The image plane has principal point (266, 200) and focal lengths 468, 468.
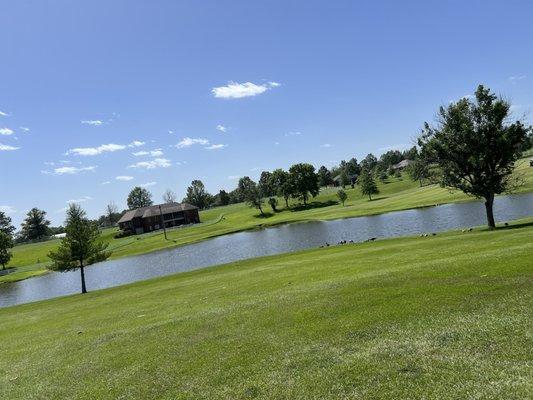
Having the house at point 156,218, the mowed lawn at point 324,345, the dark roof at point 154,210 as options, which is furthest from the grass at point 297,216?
the mowed lawn at point 324,345

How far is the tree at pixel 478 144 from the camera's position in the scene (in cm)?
3184

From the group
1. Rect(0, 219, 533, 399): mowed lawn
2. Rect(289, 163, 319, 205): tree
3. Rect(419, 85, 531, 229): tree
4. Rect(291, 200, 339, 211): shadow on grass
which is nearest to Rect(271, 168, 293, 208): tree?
Rect(289, 163, 319, 205): tree

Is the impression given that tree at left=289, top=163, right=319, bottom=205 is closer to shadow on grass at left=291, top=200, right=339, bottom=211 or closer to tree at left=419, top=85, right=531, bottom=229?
shadow on grass at left=291, top=200, right=339, bottom=211

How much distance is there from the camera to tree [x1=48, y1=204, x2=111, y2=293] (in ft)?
154

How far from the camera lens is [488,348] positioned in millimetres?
7926

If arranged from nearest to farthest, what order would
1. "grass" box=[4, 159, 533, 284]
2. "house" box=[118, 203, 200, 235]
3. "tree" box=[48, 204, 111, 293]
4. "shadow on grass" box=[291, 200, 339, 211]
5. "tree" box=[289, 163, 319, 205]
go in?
"tree" box=[48, 204, 111, 293]
"grass" box=[4, 159, 533, 284]
"shadow on grass" box=[291, 200, 339, 211]
"tree" box=[289, 163, 319, 205]
"house" box=[118, 203, 200, 235]

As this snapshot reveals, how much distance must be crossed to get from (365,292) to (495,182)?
23527 mm

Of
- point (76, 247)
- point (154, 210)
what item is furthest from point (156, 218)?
point (76, 247)

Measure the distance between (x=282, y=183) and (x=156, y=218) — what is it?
47301 millimetres

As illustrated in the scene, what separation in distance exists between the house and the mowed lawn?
151 metres

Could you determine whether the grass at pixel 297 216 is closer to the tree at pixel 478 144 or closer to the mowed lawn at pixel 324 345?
the tree at pixel 478 144

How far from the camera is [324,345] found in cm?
952

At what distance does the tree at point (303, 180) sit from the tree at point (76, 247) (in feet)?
352

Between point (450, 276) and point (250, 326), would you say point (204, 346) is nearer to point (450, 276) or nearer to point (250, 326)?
point (250, 326)
